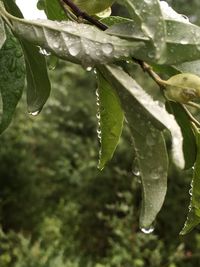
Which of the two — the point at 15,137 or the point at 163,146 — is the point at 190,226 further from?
the point at 15,137

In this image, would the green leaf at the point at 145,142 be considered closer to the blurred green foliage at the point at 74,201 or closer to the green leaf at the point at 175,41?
the green leaf at the point at 175,41

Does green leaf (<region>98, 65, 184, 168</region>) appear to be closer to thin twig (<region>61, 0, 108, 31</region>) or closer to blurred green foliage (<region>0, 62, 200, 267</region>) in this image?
thin twig (<region>61, 0, 108, 31</region>)

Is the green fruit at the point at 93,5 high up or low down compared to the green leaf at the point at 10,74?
up

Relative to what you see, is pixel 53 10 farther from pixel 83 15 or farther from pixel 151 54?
pixel 151 54

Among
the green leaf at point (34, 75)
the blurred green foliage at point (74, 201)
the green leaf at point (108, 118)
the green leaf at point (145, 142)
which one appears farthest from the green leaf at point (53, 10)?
the blurred green foliage at point (74, 201)

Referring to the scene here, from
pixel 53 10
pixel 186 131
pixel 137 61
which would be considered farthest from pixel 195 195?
pixel 53 10
